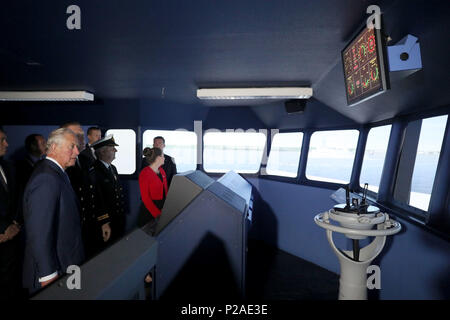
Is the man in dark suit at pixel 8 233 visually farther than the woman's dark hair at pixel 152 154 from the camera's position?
No

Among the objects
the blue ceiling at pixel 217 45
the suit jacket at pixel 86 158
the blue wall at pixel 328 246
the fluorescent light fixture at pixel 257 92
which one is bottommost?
the blue wall at pixel 328 246

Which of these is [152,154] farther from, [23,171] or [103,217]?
[23,171]

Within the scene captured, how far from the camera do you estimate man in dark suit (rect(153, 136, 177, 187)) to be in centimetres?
489

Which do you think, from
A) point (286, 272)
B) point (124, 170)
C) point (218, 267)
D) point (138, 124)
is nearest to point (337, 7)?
point (218, 267)

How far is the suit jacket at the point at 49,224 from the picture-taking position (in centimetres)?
157

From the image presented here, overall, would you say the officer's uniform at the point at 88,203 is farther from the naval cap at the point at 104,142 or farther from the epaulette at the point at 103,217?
the naval cap at the point at 104,142

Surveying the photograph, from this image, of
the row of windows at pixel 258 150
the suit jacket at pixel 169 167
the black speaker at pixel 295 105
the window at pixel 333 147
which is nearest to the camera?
the row of windows at pixel 258 150

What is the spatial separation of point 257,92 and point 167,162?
80.2 inches

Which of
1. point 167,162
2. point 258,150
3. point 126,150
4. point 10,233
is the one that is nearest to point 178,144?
point 167,162

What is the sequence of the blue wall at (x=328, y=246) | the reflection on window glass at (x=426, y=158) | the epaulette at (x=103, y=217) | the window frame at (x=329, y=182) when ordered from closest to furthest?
the blue wall at (x=328, y=246), the reflection on window glass at (x=426, y=158), the epaulette at (x=103, y=217), the window frame at (x=329, y=182)

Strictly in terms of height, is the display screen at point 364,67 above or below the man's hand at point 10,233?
above

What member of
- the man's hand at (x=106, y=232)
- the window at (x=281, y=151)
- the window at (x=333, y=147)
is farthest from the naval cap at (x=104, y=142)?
the window at (x=281, y=151)

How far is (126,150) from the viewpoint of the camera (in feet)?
18.1

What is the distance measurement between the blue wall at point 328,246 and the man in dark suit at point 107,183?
9.04 feet
